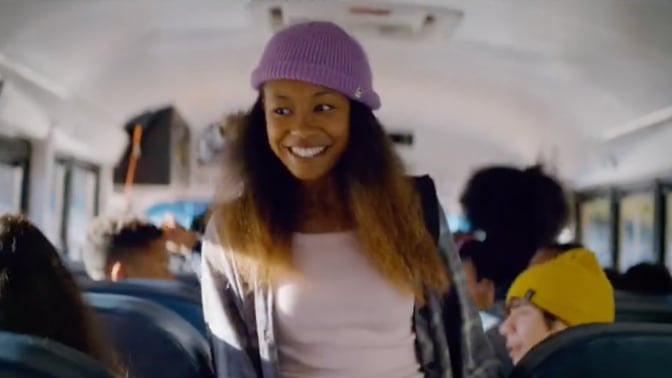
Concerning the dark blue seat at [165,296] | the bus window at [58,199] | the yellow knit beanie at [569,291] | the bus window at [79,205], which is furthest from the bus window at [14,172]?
the yellow knit beanie at [569,291]

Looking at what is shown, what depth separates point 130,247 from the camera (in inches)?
142

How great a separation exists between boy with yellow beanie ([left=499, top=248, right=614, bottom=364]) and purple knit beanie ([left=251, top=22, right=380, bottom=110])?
0.73 metres

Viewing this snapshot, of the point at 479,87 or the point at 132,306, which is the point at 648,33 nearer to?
the point at 479,87

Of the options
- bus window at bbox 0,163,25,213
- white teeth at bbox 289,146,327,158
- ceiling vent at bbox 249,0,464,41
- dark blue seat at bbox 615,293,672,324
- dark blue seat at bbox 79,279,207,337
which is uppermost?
ceiling vent at bbox 249,0,464,41

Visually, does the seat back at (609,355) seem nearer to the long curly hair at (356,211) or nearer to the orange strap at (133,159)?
the long curly hair at (356,211)

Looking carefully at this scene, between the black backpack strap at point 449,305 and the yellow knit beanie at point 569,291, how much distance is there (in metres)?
0.58

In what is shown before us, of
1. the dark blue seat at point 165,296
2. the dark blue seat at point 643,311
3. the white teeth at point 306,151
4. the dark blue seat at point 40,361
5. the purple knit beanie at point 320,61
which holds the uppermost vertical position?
the purple knit beanie at point 320,61

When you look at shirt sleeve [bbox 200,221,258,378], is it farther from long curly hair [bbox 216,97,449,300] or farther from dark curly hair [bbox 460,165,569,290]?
dark curly hair [bbox 460,165,569,290]

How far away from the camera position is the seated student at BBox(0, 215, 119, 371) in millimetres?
1234

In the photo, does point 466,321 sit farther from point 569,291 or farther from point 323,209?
point 569,291

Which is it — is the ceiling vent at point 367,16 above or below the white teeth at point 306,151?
above

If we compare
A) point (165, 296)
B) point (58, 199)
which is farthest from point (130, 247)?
point (58, 199)

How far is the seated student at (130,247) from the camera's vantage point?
360 cm

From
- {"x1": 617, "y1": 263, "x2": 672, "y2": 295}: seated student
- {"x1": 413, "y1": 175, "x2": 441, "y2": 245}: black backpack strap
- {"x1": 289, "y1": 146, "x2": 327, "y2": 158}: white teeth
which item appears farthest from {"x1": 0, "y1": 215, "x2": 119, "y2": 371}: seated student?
{"x1": 617, "y1": 263, "x2": 672, "y2": 295}: seated student
